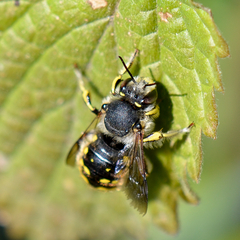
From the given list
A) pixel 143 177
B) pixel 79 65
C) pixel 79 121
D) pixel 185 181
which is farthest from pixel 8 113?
pixel 185 181

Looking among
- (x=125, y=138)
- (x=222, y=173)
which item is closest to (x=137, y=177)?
(x=125, y=138)

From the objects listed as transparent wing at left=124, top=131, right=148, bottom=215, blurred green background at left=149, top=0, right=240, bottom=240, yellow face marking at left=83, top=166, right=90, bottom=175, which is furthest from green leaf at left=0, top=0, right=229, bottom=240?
blurred green background at left=149, top=0, right=240, bottom=240

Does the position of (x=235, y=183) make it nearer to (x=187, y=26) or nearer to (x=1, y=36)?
(x=187, y=26)

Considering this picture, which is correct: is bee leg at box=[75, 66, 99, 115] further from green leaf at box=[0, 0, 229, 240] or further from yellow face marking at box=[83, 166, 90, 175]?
yellow face marking at box=[83, 166, 90, 175]

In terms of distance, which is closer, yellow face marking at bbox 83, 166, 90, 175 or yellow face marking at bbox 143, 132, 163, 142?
yellow face marking at bbox 143, 132, 163, 142

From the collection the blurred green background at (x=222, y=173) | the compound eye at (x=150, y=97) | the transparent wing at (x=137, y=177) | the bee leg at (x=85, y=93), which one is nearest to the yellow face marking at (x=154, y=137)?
the transparent wing at (x=137, y=177)

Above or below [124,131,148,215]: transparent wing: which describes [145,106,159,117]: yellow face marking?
above

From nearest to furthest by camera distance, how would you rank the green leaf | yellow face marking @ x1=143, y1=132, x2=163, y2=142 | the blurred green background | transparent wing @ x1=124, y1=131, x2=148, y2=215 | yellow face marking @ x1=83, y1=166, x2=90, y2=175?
the green leaf → transparent wing @ x1=124, y1=131, x2=148, y2=215 → yellow face marking @ x1=143, y1=132, x2=163, y2=142 → yellow face marking @ x1=83, y1=166, x2=90, y2=175 → the blurred green background
